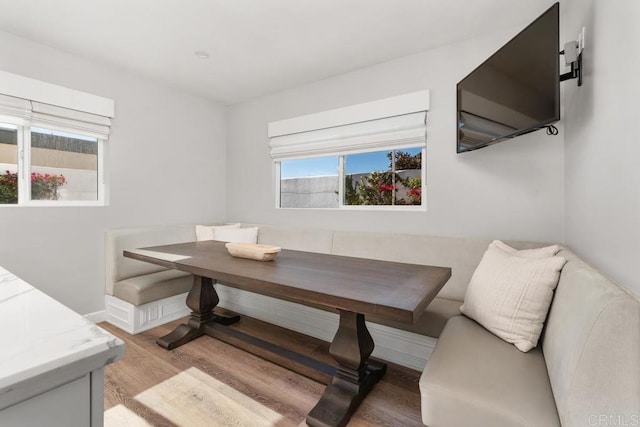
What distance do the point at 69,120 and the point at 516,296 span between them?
3549 mm

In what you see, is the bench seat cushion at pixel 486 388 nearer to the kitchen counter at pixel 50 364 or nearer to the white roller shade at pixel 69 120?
the kitchen counter at pixel 50 364

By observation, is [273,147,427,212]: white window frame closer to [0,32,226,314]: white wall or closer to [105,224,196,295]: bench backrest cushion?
[0,32,226,314]: white wall

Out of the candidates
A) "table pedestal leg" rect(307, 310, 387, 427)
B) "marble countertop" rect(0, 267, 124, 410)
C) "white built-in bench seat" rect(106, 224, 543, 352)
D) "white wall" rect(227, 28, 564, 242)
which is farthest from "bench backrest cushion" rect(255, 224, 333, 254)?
"marble countertop" rect(0, 267, 124, 410)

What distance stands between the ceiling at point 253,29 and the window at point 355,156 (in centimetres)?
48

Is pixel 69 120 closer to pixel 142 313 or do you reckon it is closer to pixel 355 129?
pixel 142 313

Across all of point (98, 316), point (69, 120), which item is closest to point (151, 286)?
point (98, 316)

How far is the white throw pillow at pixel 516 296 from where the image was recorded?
4.62 ft

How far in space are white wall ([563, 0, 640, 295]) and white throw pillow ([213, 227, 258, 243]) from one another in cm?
267

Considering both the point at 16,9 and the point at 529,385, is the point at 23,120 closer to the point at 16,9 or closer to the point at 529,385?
the point at 16,9

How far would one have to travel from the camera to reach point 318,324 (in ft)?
8.55

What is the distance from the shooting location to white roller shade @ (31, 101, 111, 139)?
254cm

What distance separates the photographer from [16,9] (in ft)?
6.91

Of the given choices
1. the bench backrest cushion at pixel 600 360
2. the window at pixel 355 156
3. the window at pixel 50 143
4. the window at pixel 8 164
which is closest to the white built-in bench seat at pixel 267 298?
the window at pixel 355 156

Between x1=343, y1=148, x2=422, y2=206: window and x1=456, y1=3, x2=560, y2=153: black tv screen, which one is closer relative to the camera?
→ x1=456, y1=3, x2=560, y2=153: black tv screen
